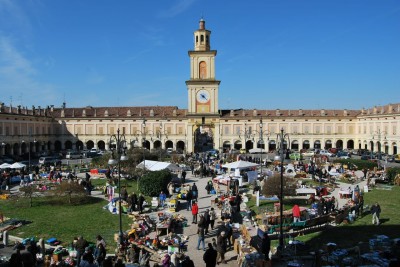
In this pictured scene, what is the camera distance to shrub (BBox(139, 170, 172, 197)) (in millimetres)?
22016

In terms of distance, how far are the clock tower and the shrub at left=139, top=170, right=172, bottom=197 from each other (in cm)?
3323

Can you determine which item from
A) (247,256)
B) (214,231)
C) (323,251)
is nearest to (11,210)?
(214,231)

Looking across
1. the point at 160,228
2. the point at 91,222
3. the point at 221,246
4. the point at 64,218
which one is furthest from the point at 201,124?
the point at 221,246

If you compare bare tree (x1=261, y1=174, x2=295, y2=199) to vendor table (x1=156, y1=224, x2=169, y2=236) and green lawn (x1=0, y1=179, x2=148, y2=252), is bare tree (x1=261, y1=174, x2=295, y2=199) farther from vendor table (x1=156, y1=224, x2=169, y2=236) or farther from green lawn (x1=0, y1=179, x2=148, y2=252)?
green lawn (x1=0, y1=179, x2=148, y2=252)

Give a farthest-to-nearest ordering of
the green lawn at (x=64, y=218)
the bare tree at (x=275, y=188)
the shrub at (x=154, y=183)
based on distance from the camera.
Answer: the shrub at (x=154, y=183)
the bare tree at (x=275, y=188)
the green lawn at (x=64, y=218)

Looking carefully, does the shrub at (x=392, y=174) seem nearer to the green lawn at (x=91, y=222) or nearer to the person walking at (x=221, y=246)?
the green lawn at (x=91, y=222)

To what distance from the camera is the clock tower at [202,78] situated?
Answer: 54594 mm

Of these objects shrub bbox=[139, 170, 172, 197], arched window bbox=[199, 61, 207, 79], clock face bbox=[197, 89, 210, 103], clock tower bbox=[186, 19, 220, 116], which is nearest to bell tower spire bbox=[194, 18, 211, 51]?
clock tower bbox=[186, 19, 220, 116]

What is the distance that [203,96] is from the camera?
181 feet

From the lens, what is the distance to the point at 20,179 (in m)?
28.1

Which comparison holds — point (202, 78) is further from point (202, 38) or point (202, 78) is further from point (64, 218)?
point (64, 218)

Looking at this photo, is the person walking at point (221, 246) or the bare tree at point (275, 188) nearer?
the person walking at point (221, 246)

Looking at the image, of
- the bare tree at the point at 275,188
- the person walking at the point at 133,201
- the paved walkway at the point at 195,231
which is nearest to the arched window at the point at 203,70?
the paved walkway at the point at 195,231

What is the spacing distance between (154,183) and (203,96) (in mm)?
34305
